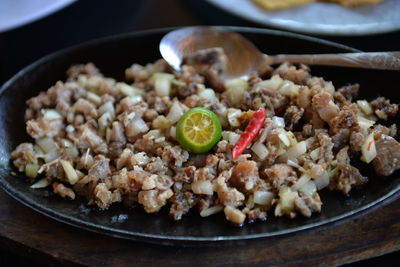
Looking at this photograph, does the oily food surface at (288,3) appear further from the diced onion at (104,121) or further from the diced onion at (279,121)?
the diced onion at (104,121)

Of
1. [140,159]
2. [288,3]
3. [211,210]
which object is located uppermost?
[288,3]

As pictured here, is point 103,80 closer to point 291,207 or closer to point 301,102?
point 301,102

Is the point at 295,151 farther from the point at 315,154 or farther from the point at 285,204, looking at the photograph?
the point at 285,204

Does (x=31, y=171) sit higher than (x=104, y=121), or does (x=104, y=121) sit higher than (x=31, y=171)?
(x=104, y=121)

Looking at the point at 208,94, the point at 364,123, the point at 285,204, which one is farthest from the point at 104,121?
the point at 364,123

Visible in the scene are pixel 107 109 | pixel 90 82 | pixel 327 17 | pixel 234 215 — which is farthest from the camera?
pixel 327 17

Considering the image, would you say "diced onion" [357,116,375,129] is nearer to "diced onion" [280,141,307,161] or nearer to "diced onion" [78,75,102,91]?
"diced onion" [280,141,307,161]

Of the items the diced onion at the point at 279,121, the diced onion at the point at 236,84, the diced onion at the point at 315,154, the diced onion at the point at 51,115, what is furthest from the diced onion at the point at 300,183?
the diced onion at the point at 51,115

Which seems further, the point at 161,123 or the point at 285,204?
the point at 161,123
